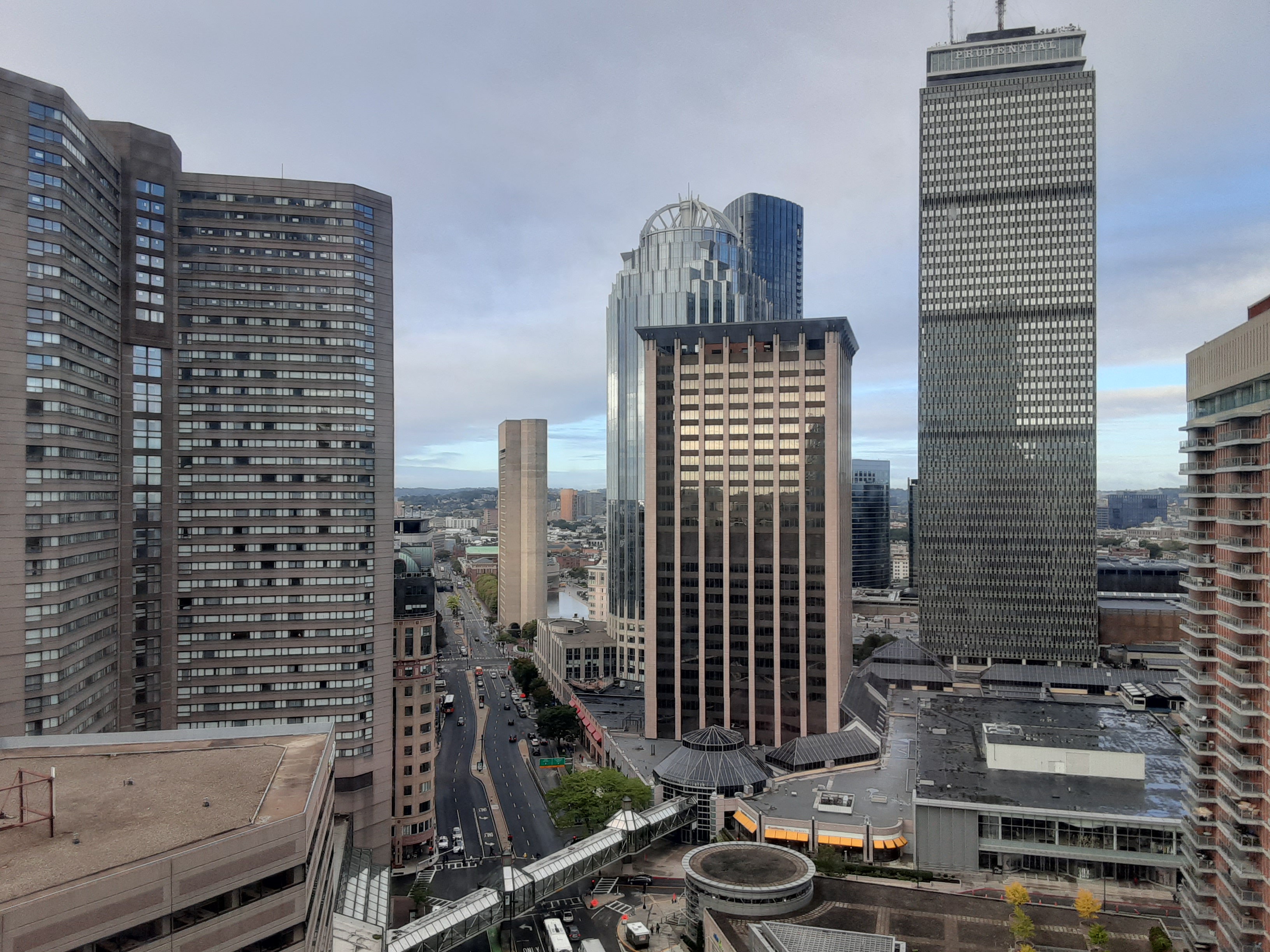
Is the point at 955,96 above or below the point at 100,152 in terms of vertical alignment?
above

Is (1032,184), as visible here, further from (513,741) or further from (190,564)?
(190,564)

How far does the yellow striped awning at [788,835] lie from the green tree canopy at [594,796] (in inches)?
629

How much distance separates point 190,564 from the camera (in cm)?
10162

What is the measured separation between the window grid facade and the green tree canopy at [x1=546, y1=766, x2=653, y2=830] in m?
32.5

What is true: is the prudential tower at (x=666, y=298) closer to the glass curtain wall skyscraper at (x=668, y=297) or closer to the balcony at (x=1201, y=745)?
the glass curtain wall skyscraper at (x=668, y=297)

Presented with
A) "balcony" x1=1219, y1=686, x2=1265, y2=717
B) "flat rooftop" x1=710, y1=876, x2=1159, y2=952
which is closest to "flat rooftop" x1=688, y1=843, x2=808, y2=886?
"flat rooftop" x1=710, y1=876, x2=1159, y2=952

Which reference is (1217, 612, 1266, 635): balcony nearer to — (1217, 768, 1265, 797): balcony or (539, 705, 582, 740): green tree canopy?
(1217, 768, 1265, 797): balcony

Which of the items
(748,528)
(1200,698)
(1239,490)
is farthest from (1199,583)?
(748,528)

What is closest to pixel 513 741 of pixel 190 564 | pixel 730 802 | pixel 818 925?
pixel 730 802

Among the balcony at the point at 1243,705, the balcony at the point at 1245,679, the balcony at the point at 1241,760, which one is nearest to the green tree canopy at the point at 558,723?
the balcony at the point at 1241,760

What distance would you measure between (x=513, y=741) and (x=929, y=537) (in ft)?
353

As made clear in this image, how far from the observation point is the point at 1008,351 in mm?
191250

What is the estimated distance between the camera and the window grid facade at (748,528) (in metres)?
133

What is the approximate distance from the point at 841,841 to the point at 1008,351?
13606 centimetres
